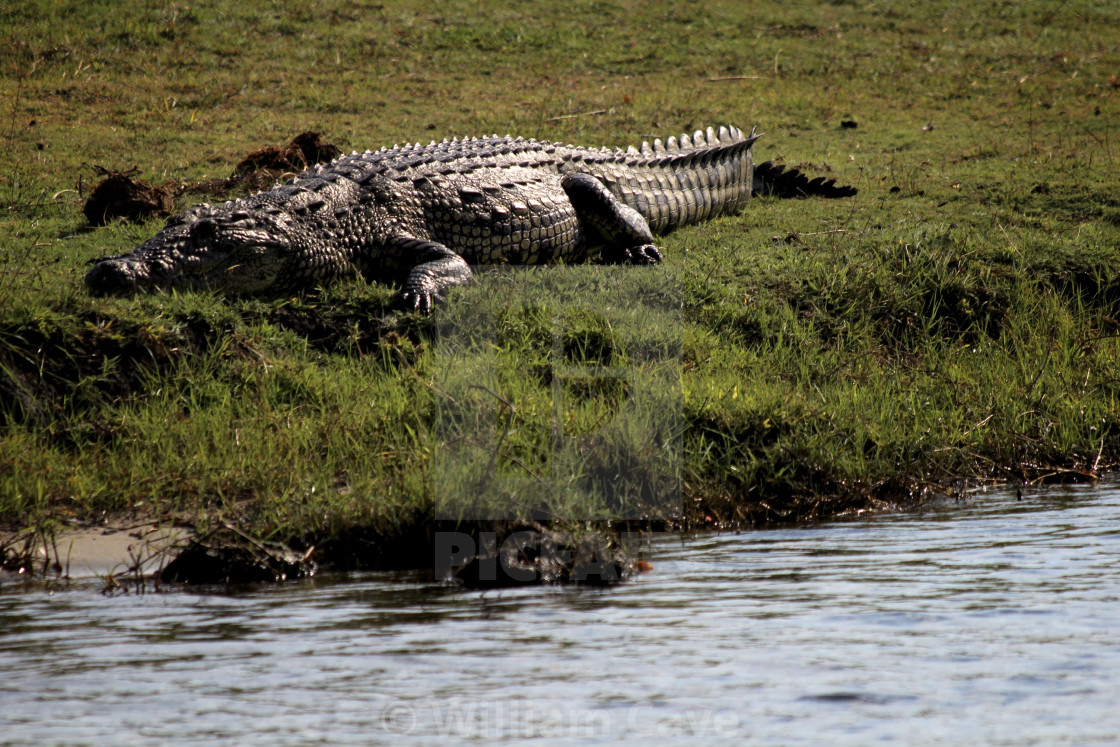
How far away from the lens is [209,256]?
576 centimetres

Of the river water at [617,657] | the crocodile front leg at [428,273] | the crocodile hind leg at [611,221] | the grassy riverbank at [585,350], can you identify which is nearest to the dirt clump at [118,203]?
the grassy riverbank at [585,350]

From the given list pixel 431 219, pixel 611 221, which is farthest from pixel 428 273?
pixel 611 221

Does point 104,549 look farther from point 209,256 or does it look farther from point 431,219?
point 431,219

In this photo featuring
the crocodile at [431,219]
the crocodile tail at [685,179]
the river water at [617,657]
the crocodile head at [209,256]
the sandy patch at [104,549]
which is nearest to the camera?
the river water at [617,657]

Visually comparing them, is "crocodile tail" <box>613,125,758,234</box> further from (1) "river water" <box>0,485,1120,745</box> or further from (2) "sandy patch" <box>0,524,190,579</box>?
(2) "sandy patch" <box>0,524,190,579</box>

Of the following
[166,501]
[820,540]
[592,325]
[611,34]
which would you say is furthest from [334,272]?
[611,34]

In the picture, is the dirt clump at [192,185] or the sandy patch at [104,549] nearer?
the sandy patch at [104,549]

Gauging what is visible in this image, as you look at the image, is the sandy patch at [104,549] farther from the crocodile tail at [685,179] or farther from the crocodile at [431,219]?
the crocodile tail at [685,179]

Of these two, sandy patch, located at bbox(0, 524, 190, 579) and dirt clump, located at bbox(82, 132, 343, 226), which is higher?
dirt clump, located at bbox(82, 132, 343, 226)

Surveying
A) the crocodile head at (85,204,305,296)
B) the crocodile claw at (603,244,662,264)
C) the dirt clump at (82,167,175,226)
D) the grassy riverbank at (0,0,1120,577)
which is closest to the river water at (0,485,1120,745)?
the grassy riverbank at (0,0,1120,577)

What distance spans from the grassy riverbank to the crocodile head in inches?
6.7

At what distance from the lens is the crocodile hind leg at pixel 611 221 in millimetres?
7248

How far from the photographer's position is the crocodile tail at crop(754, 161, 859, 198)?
336 inches

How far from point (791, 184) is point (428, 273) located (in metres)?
3.78
